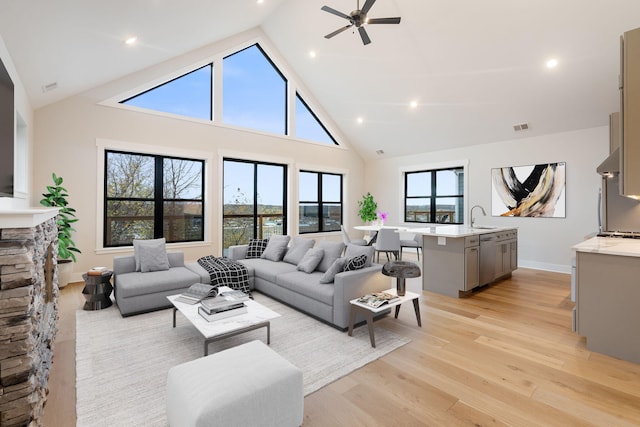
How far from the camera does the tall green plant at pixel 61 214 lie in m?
4.56

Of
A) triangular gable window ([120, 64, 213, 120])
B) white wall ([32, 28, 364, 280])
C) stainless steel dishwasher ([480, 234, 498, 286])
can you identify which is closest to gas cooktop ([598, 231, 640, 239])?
stainless steel dishwasher ([480, 234, 498, 286])

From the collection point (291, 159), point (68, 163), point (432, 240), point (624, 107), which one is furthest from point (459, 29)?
point (68, 163)

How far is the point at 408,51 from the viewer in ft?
18.4

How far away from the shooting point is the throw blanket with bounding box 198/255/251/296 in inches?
Answer: 162

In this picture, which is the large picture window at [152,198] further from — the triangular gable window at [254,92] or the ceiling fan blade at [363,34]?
the ceiling fan blade at [363,34]

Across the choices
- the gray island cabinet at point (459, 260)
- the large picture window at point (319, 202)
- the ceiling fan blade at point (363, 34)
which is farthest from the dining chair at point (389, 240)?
the ceiling fan blade at point (363, 34)

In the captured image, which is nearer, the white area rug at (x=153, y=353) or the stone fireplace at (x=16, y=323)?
the stone fireplace at (x=16, y=323)

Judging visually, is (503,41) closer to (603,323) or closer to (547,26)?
(547,26)

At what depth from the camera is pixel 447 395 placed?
7.00 feet

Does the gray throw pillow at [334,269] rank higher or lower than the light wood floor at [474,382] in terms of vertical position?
higher

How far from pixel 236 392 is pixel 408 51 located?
19.6 feet

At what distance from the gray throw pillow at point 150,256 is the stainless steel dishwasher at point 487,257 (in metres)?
4.56

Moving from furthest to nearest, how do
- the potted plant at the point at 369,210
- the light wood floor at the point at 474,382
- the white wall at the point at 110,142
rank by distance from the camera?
the potted plant at the point at 369,210
the white wall at the point at 110,142
the light wood floor at the point at 474,382

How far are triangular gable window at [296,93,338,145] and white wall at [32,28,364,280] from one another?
1.05m
